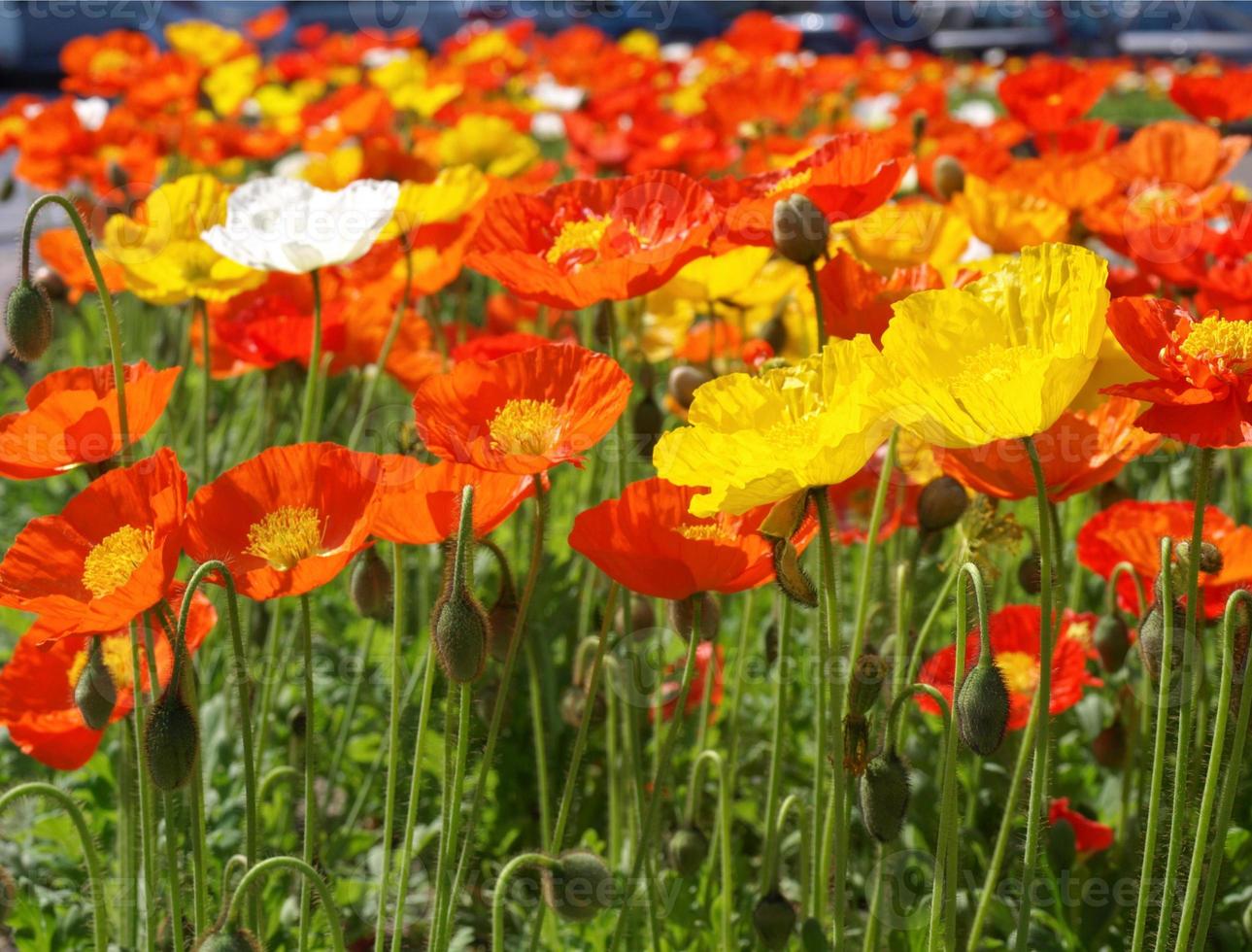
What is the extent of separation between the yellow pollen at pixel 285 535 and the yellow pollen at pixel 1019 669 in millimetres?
1032

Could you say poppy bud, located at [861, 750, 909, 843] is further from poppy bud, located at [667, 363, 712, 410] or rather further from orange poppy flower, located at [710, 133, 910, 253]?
poppy bud, located at [667, 363, 712, 410]

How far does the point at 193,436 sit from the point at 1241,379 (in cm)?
281

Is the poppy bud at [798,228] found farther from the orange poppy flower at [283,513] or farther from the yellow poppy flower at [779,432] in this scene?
the orange poppy flower at [283,513]

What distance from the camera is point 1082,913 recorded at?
1.84m

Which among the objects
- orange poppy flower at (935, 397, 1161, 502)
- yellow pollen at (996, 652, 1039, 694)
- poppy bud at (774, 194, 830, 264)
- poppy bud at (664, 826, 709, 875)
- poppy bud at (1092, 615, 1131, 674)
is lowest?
poppy bud at (664, 826, 709, 875)

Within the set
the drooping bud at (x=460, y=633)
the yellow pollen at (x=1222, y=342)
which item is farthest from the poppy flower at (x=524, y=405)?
the yellow pollen at (x=1222, y=342)

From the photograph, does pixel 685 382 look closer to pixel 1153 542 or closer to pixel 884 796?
pixel 1153 542

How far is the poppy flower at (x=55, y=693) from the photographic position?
1624 mm

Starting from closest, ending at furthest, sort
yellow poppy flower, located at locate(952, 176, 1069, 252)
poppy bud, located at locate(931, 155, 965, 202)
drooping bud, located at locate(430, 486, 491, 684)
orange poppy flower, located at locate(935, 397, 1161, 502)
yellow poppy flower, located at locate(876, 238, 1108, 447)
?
yellow poppy flower, located at locate(876, 238, 1108, 447), drooping bud, located at locate(430, 486, 491, 684), orange poppy flower, located at locate(935, 397, 1161, 502), yellow poppy flower, located at locate(952, 176, 1069, 252), poppy bud, located at locate(931, 155, 965, 202)

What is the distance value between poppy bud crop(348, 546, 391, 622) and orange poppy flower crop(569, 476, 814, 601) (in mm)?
397

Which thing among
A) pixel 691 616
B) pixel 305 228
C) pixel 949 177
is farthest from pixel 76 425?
pixel 949 177

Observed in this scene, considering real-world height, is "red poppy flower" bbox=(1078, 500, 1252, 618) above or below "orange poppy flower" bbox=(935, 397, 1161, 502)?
below

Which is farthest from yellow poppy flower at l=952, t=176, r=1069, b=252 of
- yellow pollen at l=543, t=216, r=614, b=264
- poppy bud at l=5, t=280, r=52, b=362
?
poppy bud at l=5, t=280, r=52, b=362

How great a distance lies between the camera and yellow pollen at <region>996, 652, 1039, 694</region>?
195 cm
